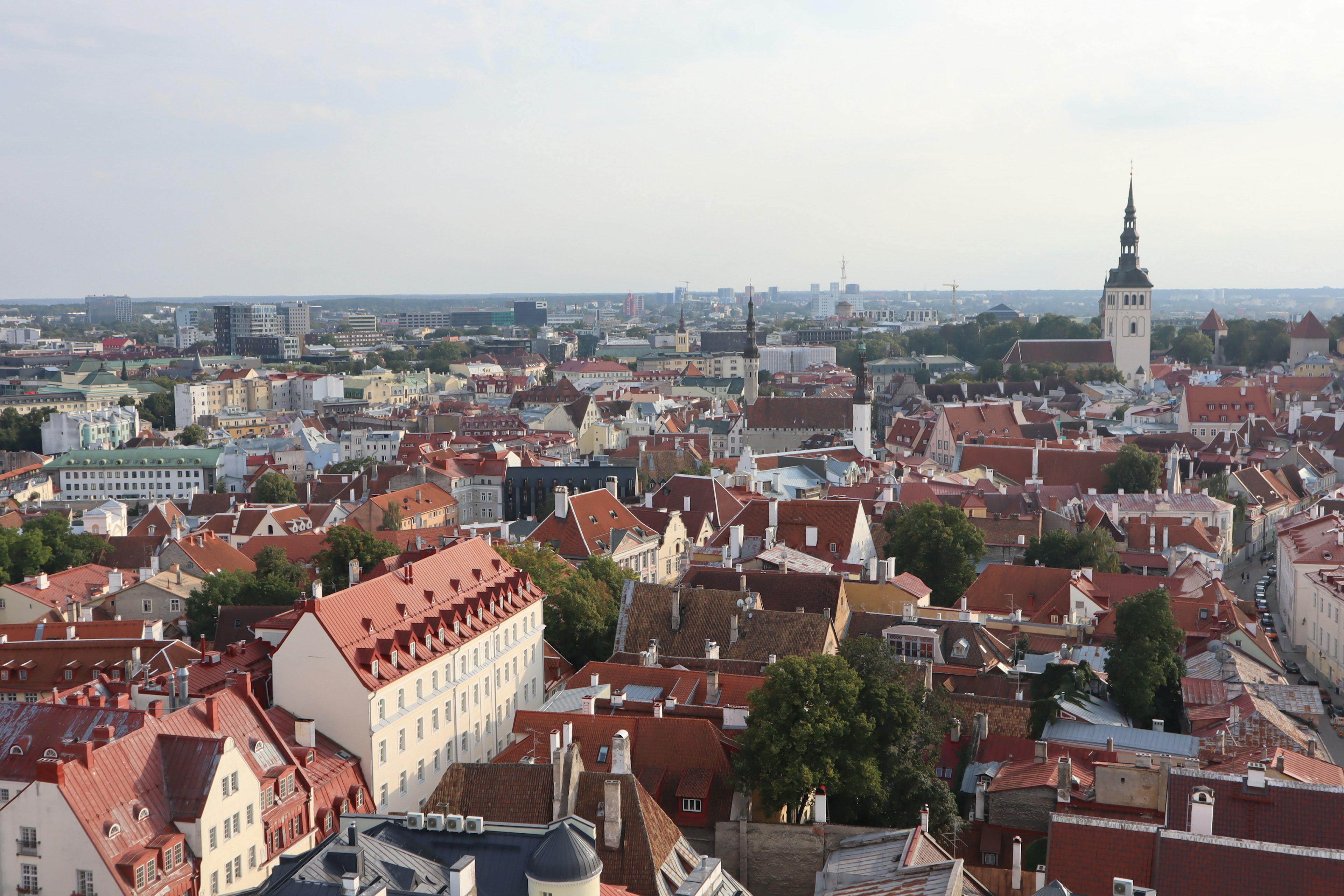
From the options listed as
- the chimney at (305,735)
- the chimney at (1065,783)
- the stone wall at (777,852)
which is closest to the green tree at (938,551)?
the chimney at (1065,783)

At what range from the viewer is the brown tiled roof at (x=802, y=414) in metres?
113

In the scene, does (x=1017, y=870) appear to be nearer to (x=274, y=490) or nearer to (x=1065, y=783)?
(x=1065, y=783)

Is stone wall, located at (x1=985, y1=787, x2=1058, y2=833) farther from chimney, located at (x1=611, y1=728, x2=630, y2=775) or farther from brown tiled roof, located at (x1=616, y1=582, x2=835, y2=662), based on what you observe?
chimney, located at (x1=611, y1=728, x2=630, y2=775)

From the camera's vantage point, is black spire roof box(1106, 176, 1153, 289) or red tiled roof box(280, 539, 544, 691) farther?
black spire roof box(1106, 176, 1153, 289)

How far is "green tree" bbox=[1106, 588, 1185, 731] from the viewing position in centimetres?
3741

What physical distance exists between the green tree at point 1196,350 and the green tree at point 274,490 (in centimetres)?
12453

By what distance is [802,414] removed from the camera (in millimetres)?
114688

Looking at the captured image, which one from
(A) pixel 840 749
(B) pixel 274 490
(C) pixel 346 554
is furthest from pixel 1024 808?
(B) pixel 274 490

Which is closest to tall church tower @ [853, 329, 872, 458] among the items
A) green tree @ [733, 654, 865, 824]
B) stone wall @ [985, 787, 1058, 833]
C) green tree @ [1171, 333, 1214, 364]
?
stone wall @ [985, 787, 1058, 833]

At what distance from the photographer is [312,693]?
32.5 meters

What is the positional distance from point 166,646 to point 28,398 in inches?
5457

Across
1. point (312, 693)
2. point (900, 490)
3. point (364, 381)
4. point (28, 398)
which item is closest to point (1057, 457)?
point (900, 490)

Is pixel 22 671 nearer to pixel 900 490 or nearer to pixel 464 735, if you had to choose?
pixel 464 735

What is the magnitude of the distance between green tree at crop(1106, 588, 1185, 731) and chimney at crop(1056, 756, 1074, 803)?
33.0 feet
